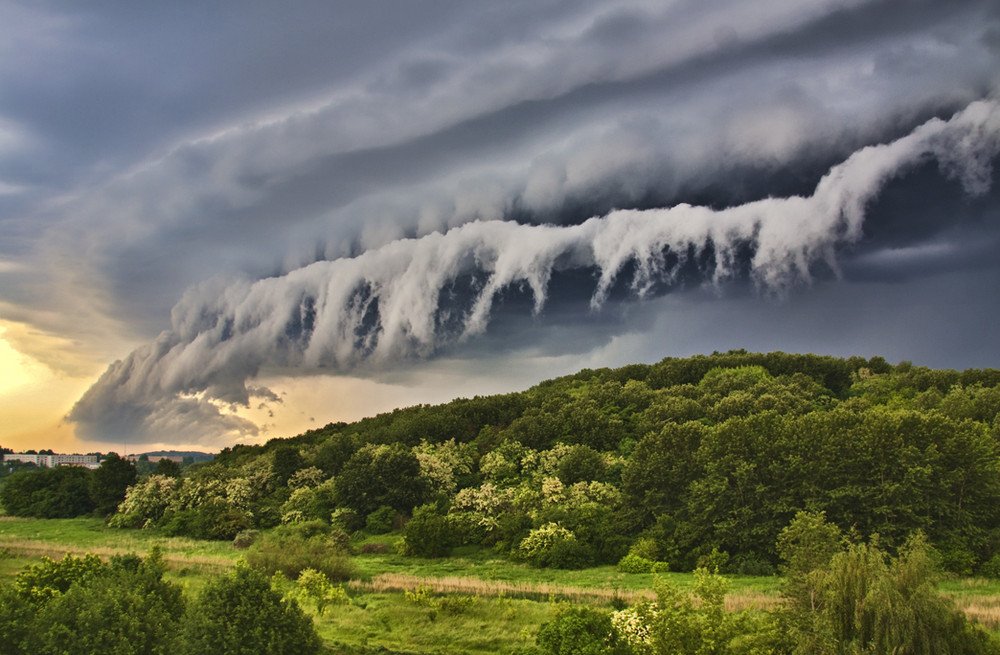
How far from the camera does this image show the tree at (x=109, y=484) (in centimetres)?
7181

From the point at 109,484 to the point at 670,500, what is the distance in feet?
198

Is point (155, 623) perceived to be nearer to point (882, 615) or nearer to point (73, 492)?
point (882, 615)

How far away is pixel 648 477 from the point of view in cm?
4466

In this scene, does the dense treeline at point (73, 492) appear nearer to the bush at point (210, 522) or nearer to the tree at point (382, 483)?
the bush at point (210, 522)

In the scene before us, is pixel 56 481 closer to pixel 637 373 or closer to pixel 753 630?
pixel 637 373

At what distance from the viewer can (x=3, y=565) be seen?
1613 inches

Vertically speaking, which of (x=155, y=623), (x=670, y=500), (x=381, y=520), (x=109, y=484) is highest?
(x=109, y=484)

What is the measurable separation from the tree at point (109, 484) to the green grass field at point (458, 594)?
23.4m

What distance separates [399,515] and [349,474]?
6.04m

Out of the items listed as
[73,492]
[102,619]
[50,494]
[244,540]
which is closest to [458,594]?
[102,619]

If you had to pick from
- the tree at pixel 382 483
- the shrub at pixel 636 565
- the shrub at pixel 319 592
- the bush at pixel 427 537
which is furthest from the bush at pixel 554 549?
the tree at pixel 382 483

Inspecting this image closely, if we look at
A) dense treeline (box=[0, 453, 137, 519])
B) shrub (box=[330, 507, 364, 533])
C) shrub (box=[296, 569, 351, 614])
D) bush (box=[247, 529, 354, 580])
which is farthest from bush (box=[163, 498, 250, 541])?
shrub (box=[296, 569, 351, 614])

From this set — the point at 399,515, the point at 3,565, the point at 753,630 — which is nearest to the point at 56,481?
the point at 3,565

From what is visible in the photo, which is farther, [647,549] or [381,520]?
[381,520]
